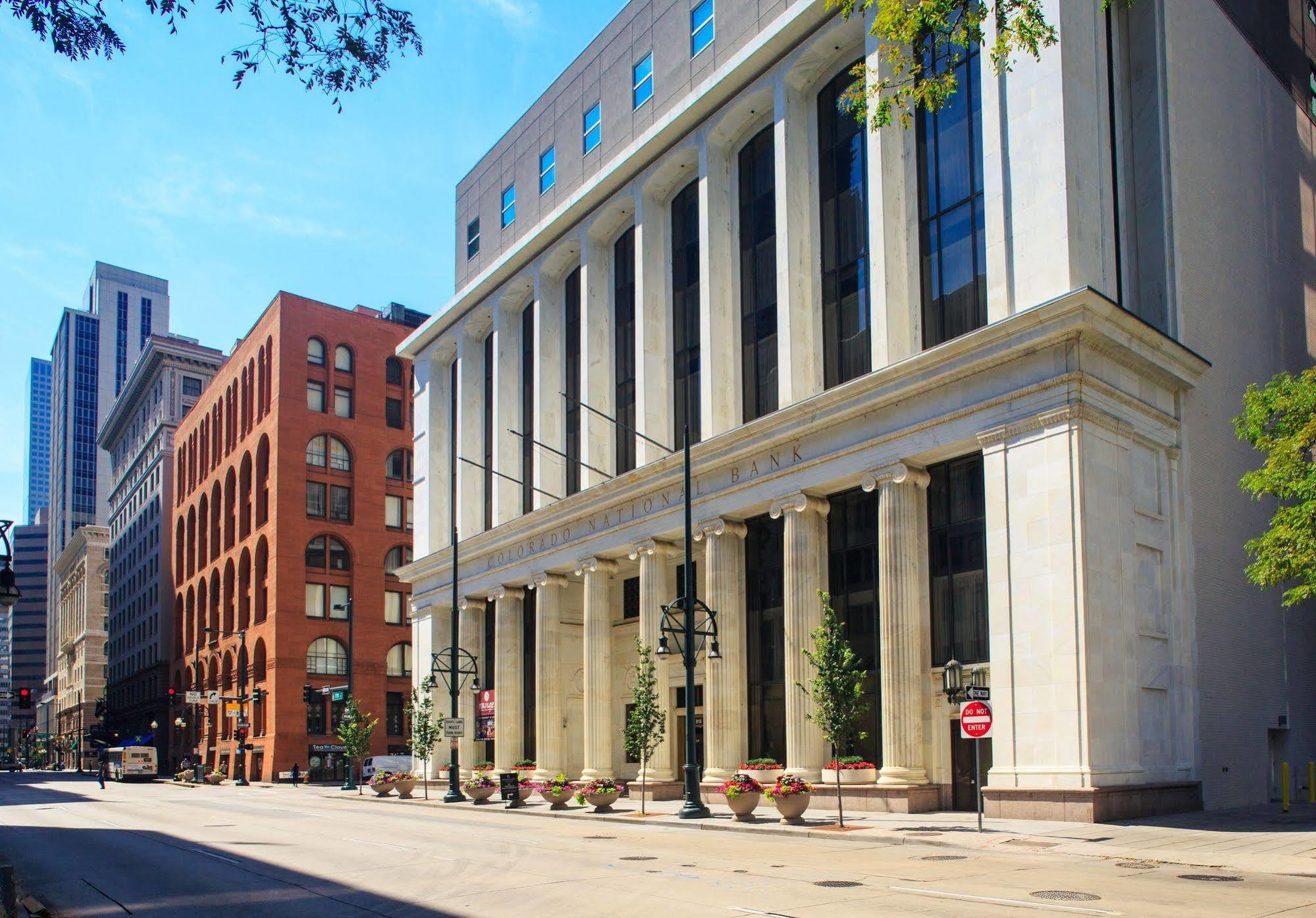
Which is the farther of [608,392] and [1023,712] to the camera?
[608,392]

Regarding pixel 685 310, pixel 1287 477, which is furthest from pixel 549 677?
pixel 1287 477

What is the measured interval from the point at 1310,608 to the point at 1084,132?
17368 mm

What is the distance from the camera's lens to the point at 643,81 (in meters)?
47.2

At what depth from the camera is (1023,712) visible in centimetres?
2841

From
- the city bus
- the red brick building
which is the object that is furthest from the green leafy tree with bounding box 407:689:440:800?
the city bus

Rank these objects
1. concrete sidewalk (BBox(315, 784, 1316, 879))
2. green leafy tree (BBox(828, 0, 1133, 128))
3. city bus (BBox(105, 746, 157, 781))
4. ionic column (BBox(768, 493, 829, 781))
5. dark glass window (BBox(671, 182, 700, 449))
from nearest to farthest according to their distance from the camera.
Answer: green leafy tree (BBox(828, 0, 1133, 128))
concrete sidewalk (BBox(315, 784, 1316, 879))
ionic column (BBox(768, 493, 829, 781))
dark glass window (BBox(671, 182, 700, 449))
city bus (BBox(105, 746, 157, 781))

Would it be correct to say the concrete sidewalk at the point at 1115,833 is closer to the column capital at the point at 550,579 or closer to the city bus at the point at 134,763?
the column capital at the point at 550,579

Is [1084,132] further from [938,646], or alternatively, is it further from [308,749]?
[308,749]

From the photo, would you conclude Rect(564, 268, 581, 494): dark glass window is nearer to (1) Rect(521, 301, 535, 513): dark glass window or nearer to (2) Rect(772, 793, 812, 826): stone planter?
(1) Rect(521, 301, 535, 513): dark glass window

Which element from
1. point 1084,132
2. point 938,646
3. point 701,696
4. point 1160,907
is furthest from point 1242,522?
point 1160,907

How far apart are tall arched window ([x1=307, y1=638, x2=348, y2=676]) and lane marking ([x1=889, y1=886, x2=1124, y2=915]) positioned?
250 ft

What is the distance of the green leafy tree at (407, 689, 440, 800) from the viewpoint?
2188 inches

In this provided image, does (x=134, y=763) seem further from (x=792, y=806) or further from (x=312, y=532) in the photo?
(x=792, y=806)

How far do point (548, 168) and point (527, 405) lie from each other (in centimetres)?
1072
